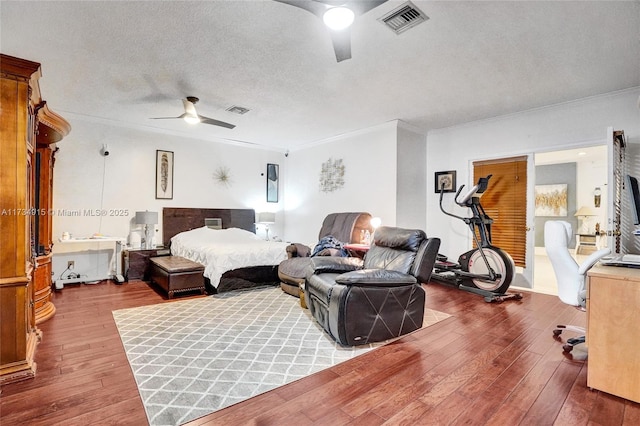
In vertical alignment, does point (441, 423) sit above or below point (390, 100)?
below

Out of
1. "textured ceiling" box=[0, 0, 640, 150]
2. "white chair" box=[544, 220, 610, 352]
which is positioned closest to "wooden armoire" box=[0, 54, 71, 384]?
"textured ceiling" box=[0, 0, 640, 150]

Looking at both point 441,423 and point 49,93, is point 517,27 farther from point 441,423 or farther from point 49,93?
point 49,93

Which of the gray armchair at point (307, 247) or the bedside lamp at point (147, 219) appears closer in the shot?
the gray armchair at point (307, 247)

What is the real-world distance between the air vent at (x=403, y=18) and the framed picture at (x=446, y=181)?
3550mm

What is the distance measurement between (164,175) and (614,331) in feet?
21.0

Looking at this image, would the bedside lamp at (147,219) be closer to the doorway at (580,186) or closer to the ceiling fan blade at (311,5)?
the ceiling fan blade at (311,5)

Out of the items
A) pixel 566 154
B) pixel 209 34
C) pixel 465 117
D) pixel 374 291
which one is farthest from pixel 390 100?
pixel 566 154

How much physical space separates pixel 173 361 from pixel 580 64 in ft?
15.6

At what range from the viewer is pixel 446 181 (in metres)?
5.81

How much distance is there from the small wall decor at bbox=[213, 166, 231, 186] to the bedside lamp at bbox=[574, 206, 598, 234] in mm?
8189

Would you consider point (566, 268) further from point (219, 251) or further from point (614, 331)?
point (219, 251)

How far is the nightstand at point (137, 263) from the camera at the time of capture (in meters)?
5.13

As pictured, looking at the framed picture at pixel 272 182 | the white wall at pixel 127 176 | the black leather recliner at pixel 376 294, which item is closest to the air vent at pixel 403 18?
the black leather recliner at pixel 376 294

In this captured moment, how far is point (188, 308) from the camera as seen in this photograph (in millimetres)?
3752
